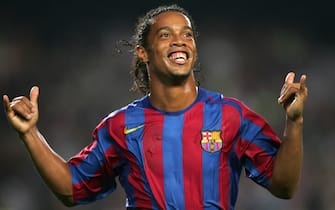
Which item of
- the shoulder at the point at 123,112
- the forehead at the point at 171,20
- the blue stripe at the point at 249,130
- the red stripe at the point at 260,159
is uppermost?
the forehead at the point at 171,20

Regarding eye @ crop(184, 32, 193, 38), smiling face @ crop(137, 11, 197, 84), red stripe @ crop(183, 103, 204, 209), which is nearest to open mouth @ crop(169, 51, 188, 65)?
smiling face @ crop(137, 11, 197, 84)

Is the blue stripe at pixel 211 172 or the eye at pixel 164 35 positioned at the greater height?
the eye at pixel 164 35

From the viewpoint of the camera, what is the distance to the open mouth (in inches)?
132

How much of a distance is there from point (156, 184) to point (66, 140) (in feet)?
11.2

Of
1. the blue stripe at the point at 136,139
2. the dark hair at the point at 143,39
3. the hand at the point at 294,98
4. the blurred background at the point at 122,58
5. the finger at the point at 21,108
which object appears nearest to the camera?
the hand at the point at 294,98

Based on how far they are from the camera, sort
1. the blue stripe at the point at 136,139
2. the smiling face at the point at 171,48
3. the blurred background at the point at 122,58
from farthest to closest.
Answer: the blurred background at the point at 122,58, the smiling face at the point at 171,48, the blue stripe at the point at 136,139

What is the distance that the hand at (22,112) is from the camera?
315cm

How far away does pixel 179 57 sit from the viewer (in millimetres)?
3350

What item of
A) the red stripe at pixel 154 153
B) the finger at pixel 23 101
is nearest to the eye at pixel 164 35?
the red stripe at pixel 154 153

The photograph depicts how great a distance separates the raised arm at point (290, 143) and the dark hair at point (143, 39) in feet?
2.50

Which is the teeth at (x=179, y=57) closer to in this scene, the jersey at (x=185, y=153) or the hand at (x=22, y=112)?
the jersey at (x=185, y=153)

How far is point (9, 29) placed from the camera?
6.86m

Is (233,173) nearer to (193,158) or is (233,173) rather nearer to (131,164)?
(193,158)

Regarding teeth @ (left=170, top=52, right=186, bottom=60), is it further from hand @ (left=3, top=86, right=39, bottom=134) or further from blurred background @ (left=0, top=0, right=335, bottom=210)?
blurred background @ (left=0, top=0, right=335, bottom=210)
